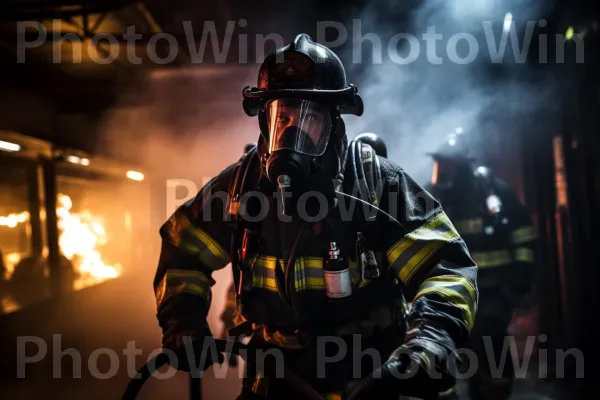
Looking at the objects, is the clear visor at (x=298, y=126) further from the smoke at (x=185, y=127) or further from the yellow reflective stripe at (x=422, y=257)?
the smoke at (x=185, y=127)

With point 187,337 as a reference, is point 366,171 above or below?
above

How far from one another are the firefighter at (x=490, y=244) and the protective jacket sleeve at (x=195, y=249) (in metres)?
2.75

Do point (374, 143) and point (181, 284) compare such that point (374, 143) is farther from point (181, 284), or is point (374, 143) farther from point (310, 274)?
point (181, 284)

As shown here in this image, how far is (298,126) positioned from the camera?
6.03 ft

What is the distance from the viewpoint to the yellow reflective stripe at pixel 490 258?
3.94 meters

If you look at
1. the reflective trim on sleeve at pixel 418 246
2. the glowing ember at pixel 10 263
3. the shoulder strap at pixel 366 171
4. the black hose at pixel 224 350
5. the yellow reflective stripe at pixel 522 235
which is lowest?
the glowing ember at pixel 10 263

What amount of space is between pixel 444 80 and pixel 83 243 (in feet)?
26.1

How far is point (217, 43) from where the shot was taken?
5488 mm

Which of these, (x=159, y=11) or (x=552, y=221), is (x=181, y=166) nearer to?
(x=159, y=11)

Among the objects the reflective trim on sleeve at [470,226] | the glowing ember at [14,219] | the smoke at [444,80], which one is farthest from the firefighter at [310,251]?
the glowing ember at [14,219]

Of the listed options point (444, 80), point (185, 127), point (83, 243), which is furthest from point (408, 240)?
point (83, 243)

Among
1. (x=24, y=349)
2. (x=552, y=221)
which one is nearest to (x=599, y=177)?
(x=552, y=221)

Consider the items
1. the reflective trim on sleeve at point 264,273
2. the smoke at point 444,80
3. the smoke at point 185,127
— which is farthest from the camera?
the smoke at point 185,127

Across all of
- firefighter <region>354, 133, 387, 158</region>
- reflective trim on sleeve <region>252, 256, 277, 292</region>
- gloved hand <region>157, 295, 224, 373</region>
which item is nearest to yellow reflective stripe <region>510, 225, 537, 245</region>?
firefighter <region>354, 133, 387, 158</region>
